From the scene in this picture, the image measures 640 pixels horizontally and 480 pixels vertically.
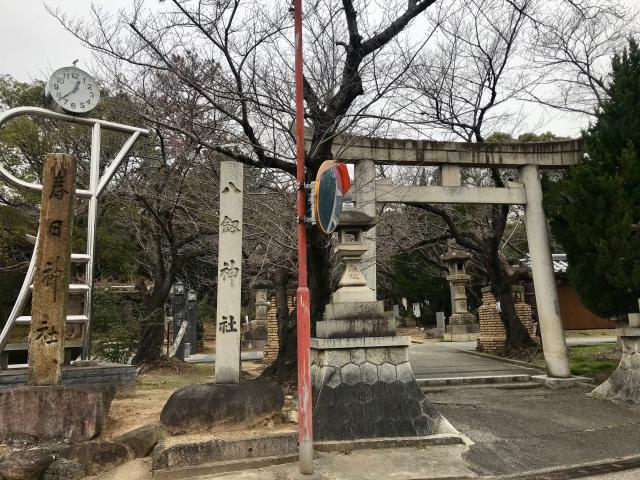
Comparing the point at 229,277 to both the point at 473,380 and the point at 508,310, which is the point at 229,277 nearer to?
the point at 473,380

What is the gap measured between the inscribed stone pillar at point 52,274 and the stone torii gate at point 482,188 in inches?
201

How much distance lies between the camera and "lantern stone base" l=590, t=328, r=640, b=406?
27.9 ft

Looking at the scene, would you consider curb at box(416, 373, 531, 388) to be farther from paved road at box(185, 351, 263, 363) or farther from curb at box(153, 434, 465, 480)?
paved road at box(185, 351, 263, 363)

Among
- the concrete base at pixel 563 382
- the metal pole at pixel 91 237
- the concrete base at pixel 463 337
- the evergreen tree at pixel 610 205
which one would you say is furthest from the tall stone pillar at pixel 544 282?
the concrete base at pixel 463 337

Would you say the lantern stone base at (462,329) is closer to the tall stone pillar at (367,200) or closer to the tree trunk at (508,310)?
the tree trunk at (508,310)

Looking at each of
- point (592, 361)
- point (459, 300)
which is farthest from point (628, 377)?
point (459, 300)

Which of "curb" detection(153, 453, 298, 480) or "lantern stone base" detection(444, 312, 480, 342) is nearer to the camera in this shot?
"curb" detection(153, 453, 298, 480)

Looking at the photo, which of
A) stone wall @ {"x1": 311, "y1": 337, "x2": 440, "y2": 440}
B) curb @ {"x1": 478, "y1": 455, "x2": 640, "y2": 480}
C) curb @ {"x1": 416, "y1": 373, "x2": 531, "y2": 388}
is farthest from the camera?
curb @ {"x1": 416, "y1": 373, "x2": 531, "y2": 388}

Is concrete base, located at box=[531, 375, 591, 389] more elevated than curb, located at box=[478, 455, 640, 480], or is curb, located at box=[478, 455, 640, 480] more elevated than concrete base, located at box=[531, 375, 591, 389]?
concrete base, located at box=[531, 375, 591, 389]

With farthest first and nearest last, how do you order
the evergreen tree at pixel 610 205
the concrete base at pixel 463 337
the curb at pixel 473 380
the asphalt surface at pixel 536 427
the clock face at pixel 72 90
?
the concrete base at pixel 463 337 → the curb at pixel 473 380 → the evergreen tree at pixel 610 205 → the clock face at pixel 72 90 → the asphalt surface at pixel 536 427

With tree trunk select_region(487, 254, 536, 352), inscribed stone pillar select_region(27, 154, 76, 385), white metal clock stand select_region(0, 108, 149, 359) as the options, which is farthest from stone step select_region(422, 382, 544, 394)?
inscribed stone pillar select_region(27, 154, 76, 385)

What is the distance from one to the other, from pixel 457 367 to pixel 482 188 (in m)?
5.57

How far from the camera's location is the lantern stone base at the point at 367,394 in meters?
6.54

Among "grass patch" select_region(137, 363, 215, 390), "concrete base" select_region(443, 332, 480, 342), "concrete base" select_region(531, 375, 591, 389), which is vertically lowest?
"concrete base" select_region(531, 375, 591, 389)
